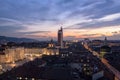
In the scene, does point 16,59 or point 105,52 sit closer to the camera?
point 16,59

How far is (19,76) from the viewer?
899 inches

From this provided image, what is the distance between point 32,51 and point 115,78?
45719 mm

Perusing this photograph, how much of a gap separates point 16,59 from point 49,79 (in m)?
29.5

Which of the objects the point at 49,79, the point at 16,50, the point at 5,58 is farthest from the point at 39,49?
the point at 49,79

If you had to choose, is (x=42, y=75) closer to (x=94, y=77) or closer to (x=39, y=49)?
(x=94, y=77)

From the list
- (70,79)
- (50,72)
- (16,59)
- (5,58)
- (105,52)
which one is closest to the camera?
(70,79)

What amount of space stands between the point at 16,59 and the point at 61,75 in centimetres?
2919

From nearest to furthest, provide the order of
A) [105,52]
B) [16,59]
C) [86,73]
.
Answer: [86,73], [16,59], [105,52]

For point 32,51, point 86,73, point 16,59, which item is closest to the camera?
point 86,73

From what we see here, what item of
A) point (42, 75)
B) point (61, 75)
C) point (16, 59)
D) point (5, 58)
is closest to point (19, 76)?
point (42, 75)

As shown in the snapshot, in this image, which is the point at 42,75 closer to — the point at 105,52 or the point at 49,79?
the point at 49,79

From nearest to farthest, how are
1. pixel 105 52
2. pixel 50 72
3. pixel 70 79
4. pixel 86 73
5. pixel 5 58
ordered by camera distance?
pixel 70 79 < pixel 50 72 < pixel 86 73 < pixel 5 58 < pixel 105 52

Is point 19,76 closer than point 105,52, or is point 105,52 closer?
point 19,76

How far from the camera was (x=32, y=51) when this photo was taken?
68938 millimetres
